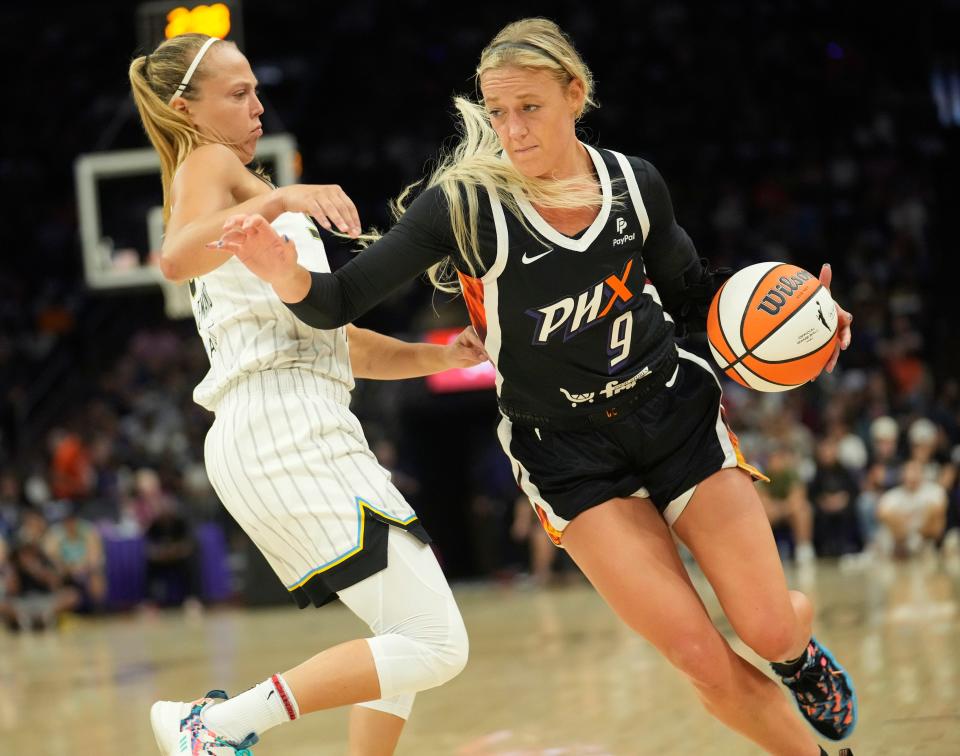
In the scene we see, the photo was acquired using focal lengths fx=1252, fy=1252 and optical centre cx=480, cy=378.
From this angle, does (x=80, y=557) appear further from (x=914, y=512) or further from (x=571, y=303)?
(x=571, y=303)

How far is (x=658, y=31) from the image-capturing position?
19.0 metres

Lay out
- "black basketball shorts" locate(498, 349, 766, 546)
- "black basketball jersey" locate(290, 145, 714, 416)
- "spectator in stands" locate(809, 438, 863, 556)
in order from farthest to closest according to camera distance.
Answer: "spectator in stands" locate(809, 438, 863, 556) < "black basketball shorts" locate(498, 349, 766, 546) < "black basketball jersey" locate(290, 145, 714, 416)

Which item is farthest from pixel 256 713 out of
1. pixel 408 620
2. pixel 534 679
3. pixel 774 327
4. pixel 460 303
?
pixel 460 303

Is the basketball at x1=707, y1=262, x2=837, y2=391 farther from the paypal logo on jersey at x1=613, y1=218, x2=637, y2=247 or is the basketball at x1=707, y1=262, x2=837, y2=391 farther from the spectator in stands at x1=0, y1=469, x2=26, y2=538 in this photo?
the spectator in stands at x1=0, y1=469, x2=26, y2=538

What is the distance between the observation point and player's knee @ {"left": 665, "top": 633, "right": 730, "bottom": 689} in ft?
10.8

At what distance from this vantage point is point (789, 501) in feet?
41.8

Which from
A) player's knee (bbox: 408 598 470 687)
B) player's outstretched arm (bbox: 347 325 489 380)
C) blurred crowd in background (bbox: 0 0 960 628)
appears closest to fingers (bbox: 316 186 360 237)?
player's outstretched arm (bbox: 347 325 489 380)

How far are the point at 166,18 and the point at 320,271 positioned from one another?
6.59 m

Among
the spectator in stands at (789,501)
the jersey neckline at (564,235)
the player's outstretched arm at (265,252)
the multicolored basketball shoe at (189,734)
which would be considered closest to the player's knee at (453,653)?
the multicolored basketball shoe at (189,734)

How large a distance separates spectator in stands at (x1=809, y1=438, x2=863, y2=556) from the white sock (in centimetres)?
1054

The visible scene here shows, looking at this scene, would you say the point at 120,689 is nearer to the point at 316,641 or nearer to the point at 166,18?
the point at 316,641

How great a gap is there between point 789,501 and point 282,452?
1029cm

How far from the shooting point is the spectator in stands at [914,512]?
12.2m

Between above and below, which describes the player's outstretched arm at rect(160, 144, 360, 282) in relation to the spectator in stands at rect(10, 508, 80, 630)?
above
